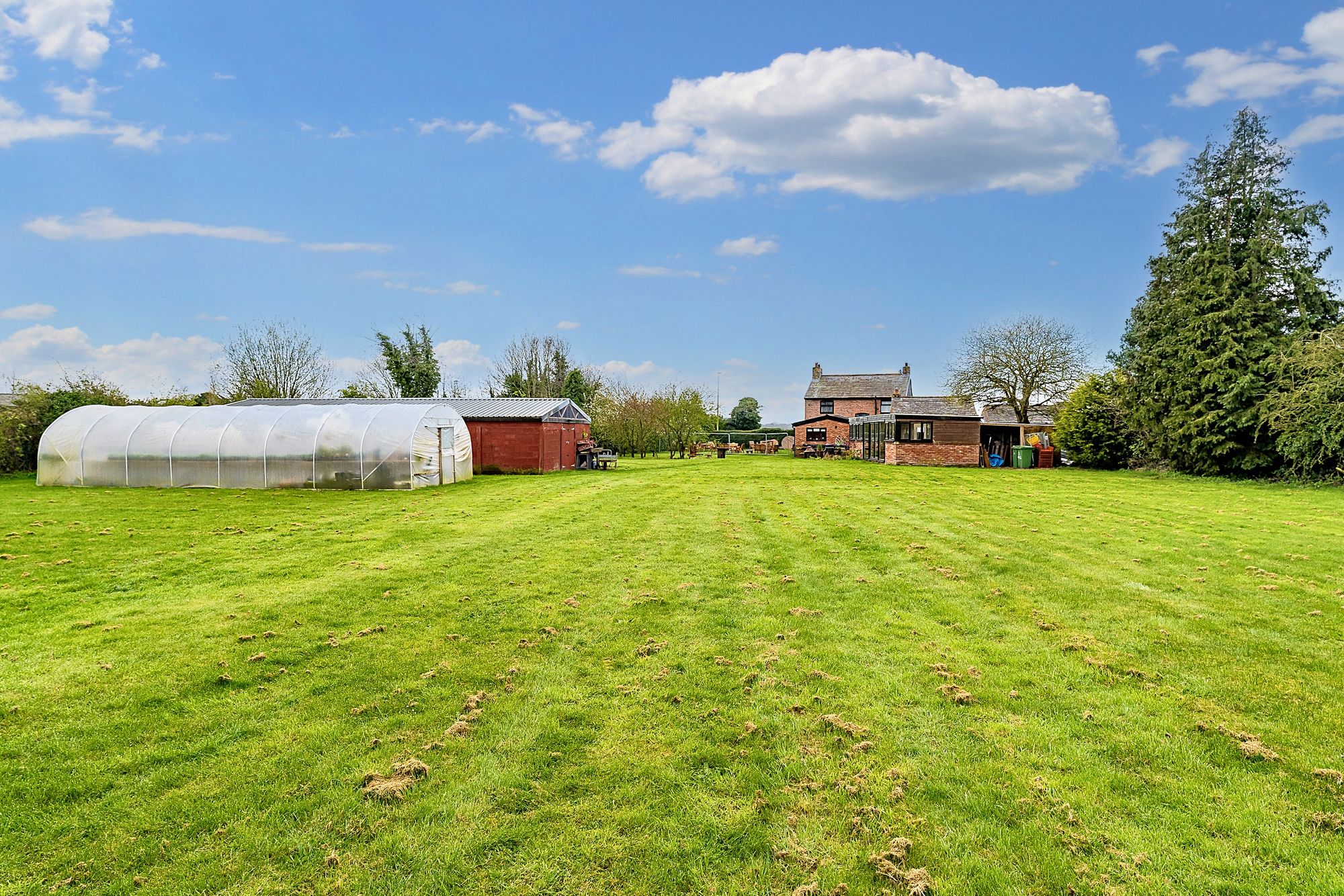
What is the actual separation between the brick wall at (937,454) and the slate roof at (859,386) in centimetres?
2123

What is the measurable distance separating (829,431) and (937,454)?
624 inches

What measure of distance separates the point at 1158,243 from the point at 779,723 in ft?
116

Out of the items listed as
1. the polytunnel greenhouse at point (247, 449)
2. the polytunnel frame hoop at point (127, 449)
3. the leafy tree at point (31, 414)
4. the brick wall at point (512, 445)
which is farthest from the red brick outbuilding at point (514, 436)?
the leafy tree at point (31, 414)

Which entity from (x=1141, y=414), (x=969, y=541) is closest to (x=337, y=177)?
(x=969, y=541)

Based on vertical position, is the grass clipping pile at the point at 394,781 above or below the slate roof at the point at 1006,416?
below

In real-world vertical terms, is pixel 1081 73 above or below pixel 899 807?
above

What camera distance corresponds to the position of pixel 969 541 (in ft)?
36.3

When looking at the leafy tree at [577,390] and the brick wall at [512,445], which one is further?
the leafy tree at [577,390]

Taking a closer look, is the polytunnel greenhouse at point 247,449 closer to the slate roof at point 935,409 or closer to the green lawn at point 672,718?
the green lawn at point 672,718

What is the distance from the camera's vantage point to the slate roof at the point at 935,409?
3397 centimetres

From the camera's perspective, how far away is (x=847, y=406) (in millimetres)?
56062

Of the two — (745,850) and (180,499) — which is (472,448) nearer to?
(180,499)

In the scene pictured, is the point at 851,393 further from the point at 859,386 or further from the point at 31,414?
the point at 31,414

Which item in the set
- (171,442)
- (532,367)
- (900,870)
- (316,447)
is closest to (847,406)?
(532,367)
